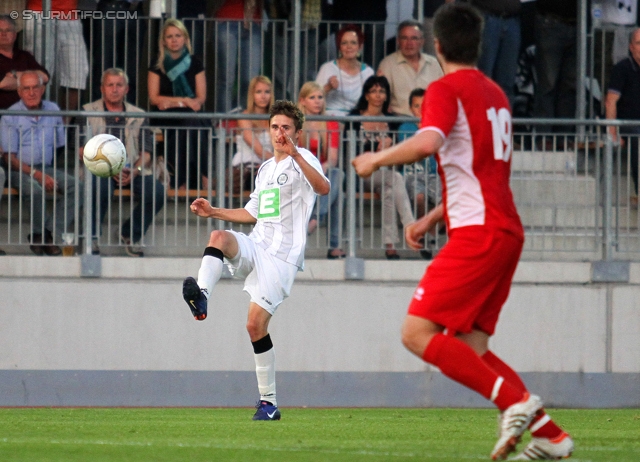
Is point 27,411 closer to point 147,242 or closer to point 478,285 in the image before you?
point 147,242

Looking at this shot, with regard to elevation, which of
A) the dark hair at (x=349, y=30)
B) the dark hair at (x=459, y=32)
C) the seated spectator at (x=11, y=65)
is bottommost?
the dark hair at (x=459, y=32)

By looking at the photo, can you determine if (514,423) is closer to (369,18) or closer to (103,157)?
(103,157)

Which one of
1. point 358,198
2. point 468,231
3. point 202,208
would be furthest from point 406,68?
point 468,231

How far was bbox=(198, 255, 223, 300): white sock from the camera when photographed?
784 centimetres

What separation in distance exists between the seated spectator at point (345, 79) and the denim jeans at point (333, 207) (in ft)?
4.02

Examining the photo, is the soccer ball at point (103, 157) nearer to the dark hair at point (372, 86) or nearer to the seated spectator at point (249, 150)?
the seated spectator at point (249, 150)

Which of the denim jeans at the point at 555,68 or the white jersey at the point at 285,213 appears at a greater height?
the denim jeans at the point at 555,68

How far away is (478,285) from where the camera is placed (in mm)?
5250

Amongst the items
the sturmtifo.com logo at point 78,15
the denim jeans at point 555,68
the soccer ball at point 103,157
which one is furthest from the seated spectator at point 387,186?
the sturmtifo.com logo at point 78,15

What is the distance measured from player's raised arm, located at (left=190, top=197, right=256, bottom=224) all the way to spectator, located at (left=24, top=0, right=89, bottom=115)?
15.4ft

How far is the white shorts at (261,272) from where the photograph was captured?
8352 mm

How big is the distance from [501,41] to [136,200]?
15.4ft

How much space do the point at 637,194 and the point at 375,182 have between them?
2.74 m

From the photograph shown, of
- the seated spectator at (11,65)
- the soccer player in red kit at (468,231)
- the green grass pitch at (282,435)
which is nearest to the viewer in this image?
the soccer player in red kit at (468,231)
